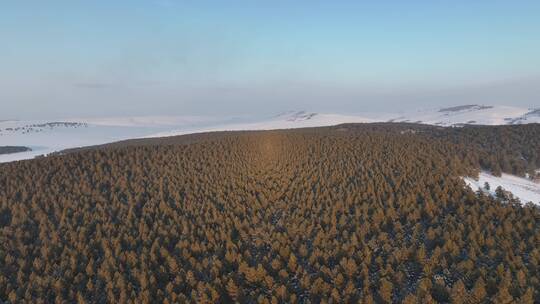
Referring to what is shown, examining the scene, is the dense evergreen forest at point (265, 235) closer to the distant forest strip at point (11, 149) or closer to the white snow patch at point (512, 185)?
the white snow patch at point (512, 185)

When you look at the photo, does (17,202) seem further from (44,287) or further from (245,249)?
(245,249)

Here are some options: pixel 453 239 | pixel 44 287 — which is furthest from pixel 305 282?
pixel 44 287

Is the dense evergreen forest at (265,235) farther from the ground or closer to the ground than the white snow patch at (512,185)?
farther from the ground

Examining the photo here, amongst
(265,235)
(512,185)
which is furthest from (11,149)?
(512,185)

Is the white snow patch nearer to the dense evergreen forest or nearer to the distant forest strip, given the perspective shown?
the dense evergreen forest

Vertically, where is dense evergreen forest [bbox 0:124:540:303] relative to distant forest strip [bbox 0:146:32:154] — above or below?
below

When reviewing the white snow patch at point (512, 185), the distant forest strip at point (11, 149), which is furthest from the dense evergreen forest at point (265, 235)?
the distant forest strip at point (11, 149)

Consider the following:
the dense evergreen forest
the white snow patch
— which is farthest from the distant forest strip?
the white snow patch
